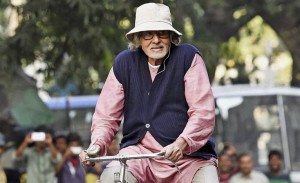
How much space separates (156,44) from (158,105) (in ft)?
1.27

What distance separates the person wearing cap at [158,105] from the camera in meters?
7.18

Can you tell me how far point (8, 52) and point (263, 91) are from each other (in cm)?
739

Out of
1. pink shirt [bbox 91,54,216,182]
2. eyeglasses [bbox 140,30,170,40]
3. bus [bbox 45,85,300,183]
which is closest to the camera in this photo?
pink shirt [bbox 91,54,216,182]

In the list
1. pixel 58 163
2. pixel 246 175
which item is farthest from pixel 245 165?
pixel 58 163

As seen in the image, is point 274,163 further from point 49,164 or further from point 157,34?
point 157,34

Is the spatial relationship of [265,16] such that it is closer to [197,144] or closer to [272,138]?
[272,138]

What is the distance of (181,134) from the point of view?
7.07 metres

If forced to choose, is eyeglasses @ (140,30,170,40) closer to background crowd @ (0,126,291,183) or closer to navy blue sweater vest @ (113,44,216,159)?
navy blue sweater vest @ (113,44,216,159)

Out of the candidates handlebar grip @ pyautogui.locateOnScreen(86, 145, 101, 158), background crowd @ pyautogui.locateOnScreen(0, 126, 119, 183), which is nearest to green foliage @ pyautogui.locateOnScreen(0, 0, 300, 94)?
background crowd @ pyautogui.locateOnScreen(0, 126, 119, 183)

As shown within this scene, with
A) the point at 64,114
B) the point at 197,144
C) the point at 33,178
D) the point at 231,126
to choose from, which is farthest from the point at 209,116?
the point at 64,114

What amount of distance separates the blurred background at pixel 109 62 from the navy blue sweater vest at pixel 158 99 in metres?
7.78

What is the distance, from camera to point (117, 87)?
24.3 feet

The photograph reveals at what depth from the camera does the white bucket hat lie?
7312 mm

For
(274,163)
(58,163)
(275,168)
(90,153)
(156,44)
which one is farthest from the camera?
(275,168)
